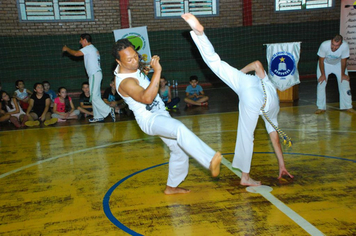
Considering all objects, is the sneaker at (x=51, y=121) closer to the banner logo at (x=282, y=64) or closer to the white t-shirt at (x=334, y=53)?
the banner logo at (x=282, y=64)

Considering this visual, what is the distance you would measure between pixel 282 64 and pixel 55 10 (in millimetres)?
8921

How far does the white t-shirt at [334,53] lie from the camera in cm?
732

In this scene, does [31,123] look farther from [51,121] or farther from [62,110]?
[62,110]

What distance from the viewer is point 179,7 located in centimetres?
1442

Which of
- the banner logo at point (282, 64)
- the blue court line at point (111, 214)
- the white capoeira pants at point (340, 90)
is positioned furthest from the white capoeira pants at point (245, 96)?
the banner logo at point (282, 64)

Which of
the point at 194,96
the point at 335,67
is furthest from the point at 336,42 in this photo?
the point at 194,96

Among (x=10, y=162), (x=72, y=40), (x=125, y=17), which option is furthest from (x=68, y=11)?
(x=10, y=162)

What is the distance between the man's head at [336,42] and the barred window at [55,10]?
976 centimetres

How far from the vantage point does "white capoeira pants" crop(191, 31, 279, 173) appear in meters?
3.67

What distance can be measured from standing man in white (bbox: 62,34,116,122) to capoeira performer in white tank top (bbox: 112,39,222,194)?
4.75 meters

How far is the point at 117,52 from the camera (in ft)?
11.2

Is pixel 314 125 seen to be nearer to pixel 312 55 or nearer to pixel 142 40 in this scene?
pixel 142 40

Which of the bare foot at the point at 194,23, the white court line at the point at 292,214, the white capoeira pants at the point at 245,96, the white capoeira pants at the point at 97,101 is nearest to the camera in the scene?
the white court line at the point at 292,214

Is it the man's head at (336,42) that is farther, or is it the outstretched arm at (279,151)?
the man's head at (336,42)
